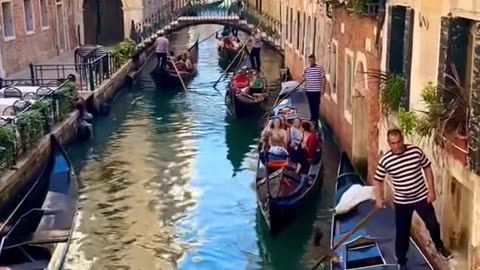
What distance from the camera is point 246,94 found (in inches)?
399

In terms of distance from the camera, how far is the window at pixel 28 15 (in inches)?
479

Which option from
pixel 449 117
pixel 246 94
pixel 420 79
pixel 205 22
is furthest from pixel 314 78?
pixel 205 22

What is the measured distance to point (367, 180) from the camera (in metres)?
6.37

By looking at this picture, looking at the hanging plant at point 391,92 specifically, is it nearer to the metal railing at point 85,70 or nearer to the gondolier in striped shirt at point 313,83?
the gondolier in striped shirt at point 313,83

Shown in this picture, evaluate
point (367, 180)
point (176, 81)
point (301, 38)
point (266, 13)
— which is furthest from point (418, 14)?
point (266, 13)

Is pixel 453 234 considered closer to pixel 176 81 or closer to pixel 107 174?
pixel 107 174

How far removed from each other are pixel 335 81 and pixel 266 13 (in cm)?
975

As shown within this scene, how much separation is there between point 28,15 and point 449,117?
9370 millimetres

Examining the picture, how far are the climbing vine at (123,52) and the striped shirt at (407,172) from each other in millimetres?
8765

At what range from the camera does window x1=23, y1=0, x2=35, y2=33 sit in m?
12.2

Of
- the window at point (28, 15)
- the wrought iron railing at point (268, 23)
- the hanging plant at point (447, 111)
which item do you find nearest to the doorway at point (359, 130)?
the hanging plant at point (447, 111)

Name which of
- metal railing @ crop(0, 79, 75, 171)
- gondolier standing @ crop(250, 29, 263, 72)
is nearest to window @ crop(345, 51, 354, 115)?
metal railing @ crop(0, 79, 75, 171)

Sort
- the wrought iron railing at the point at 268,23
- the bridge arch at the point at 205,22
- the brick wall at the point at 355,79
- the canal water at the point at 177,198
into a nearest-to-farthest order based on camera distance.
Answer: the canal water at the point at 177,198 → the brick wall at the point at 355,79 → the wrought iron railing at the point at 268,23 → the bridge arch at the point at 205,22

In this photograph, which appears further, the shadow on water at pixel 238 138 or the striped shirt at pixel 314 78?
the shadow on water at pixel 238 138
